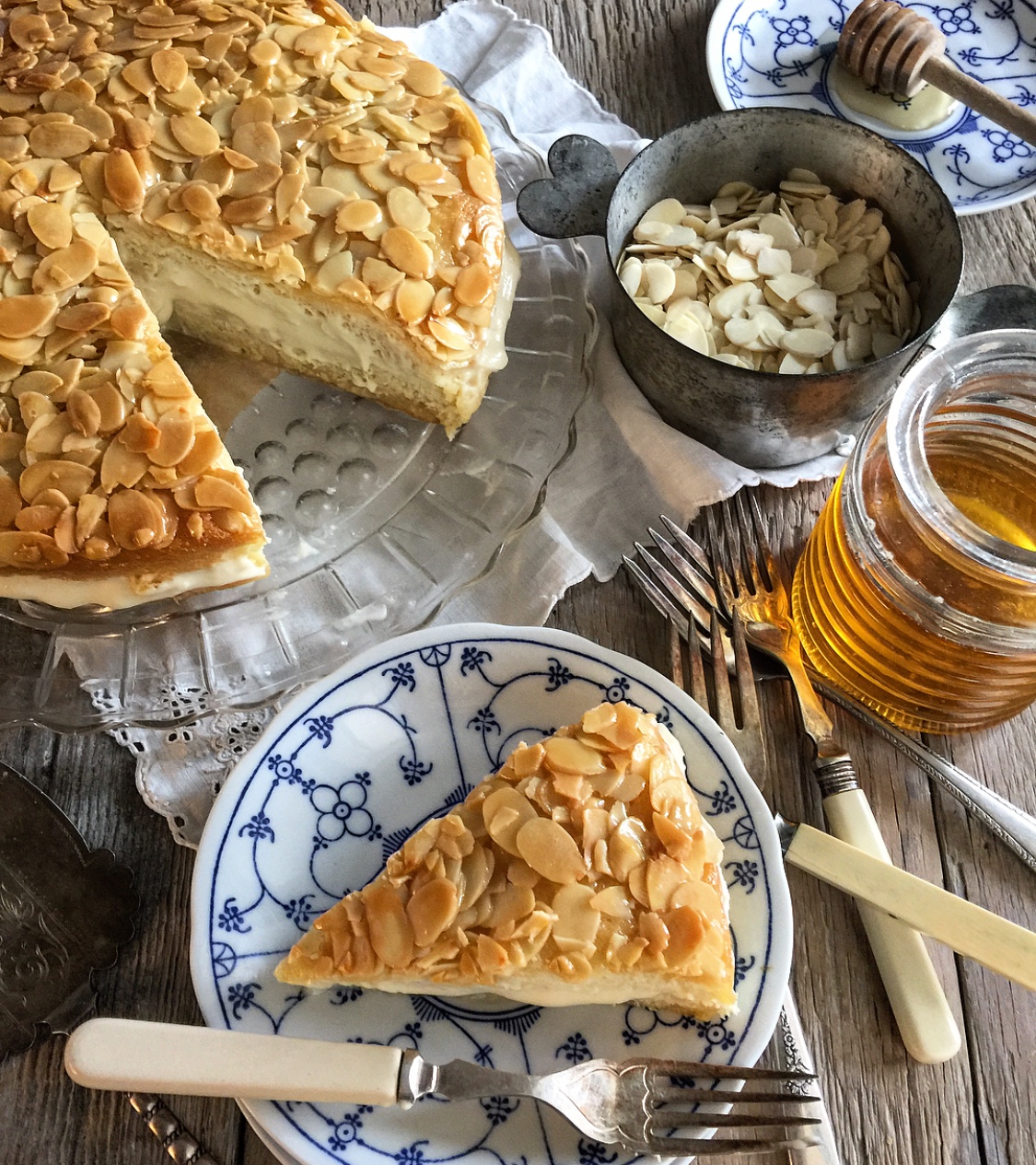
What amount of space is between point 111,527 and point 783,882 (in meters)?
1.05

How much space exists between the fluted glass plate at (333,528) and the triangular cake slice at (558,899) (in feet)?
1.23

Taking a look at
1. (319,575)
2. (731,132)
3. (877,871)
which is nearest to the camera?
(877,871)

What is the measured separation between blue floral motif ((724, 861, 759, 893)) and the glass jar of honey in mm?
390

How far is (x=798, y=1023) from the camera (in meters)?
1.54

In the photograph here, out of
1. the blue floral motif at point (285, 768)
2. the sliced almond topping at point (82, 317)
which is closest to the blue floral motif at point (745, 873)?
the blue floral motif at point (285, 768)

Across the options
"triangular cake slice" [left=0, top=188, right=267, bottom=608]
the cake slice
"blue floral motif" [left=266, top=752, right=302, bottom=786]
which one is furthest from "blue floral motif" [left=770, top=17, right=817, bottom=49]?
"blue floral motif" [left=266, top=752, right=302, bottom=786]

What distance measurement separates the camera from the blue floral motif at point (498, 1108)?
4.49ft

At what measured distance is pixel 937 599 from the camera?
149 cm

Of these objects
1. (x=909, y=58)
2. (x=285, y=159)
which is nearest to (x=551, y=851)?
(x=285, y=159)

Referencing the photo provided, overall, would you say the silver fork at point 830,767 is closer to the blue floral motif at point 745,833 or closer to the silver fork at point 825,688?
the silver fork at point 825,688

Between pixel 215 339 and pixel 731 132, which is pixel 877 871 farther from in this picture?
pixel 215 339

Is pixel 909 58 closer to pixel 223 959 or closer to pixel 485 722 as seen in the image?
pixel 485 722

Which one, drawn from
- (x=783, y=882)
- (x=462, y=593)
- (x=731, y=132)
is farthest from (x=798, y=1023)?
(x=731, y=132)

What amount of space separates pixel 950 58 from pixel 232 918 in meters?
2.18
